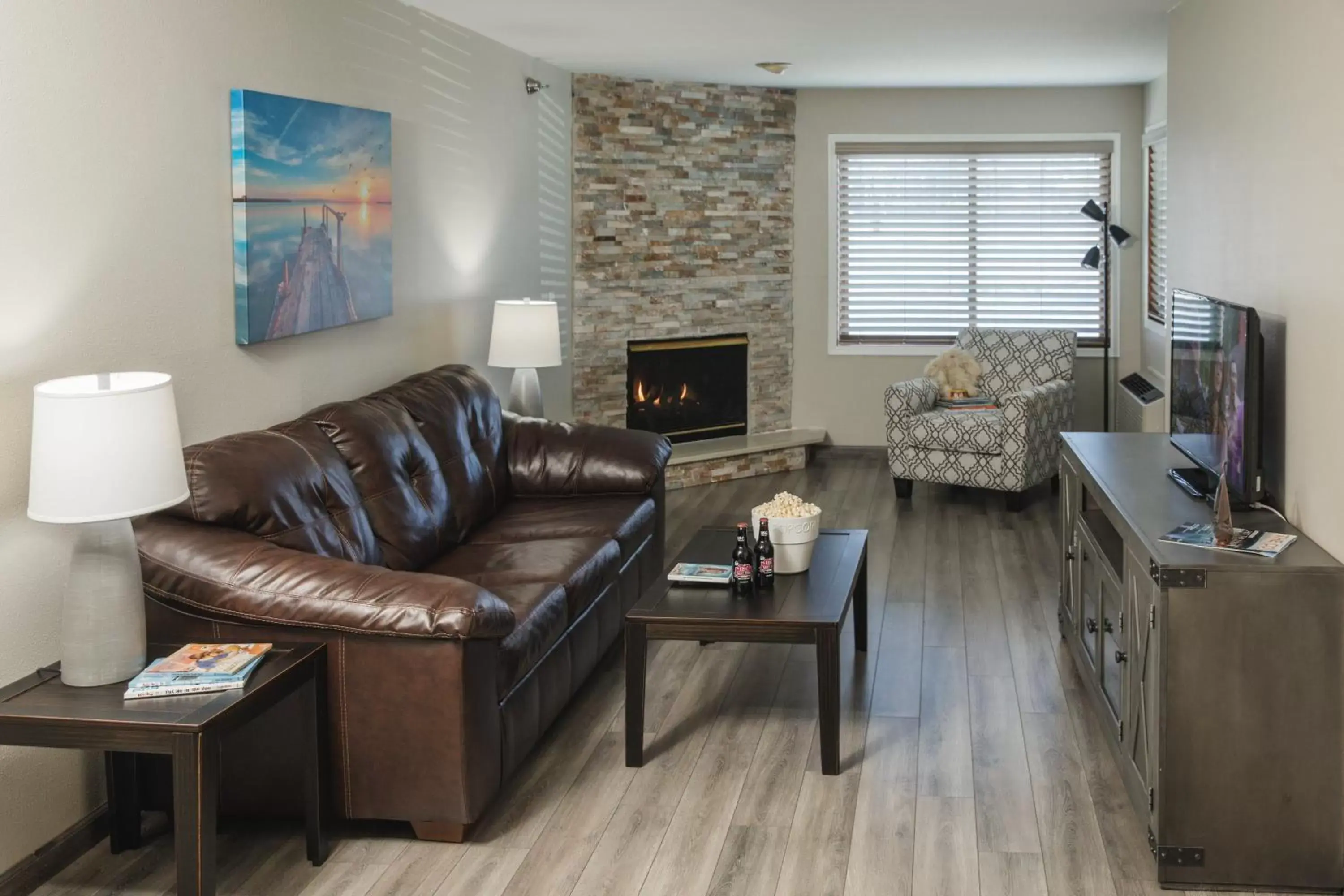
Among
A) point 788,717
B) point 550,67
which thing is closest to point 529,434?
point 788,717

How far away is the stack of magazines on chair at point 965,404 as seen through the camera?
23.9 ft

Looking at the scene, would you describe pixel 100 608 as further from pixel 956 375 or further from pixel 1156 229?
pixel 1156 229

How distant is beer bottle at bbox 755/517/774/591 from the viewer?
153 inches

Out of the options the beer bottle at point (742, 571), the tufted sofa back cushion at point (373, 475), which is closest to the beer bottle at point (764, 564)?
the beer bottle at point (742, 571)

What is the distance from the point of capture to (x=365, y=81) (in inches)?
191

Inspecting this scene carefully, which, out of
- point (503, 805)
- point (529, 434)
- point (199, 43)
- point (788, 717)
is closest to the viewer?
point (503, 805)

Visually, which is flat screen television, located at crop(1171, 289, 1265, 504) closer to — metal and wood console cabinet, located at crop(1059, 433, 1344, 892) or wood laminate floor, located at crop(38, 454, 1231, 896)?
metal and wood console cabinet, located at crop(1059, 433, 1344, 892)

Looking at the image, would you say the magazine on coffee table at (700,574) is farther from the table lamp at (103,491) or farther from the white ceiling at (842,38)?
the white ceiling at (842,38)

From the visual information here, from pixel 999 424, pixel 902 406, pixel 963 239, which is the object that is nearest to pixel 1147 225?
pixel 963 239

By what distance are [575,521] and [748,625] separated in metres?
1.28

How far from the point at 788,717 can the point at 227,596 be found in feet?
5.67

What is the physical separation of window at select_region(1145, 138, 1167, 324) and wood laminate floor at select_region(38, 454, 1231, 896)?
322 centimetres

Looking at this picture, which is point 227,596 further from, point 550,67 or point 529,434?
point 550,67

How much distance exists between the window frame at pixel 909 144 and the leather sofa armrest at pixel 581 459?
330cm
